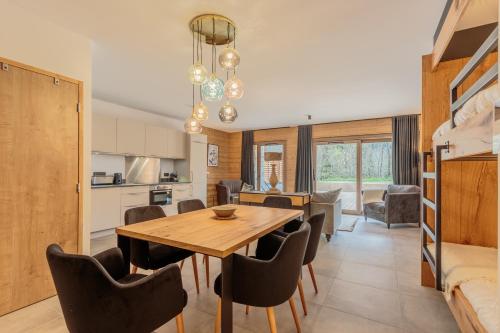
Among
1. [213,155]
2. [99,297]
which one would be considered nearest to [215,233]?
[99,297]

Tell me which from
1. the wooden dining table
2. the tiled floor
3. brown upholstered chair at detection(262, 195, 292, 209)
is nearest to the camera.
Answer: the wooden dining table

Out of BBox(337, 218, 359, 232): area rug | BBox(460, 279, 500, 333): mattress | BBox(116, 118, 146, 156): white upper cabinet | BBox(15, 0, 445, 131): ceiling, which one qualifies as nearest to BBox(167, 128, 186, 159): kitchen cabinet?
BBox(116, 118, 146, 156): white upper cabinet

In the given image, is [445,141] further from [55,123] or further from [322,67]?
[55,123]

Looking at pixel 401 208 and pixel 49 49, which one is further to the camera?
pixel 401 208

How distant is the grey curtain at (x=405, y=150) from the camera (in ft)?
18.2

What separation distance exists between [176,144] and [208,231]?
442 cm

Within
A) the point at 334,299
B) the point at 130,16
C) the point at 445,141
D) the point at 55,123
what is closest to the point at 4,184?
the point at 55,123

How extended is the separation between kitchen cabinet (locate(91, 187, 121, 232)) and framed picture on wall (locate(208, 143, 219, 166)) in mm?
3285

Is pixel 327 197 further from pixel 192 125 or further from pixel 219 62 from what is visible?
pixel 219 62

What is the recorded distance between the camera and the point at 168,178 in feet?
18.7

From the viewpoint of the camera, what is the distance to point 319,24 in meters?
2.22

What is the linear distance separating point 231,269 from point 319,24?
2188mm

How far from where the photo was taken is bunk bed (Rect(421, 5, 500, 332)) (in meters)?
1.04

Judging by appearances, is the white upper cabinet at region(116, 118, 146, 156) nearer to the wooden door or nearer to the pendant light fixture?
the wooden door
